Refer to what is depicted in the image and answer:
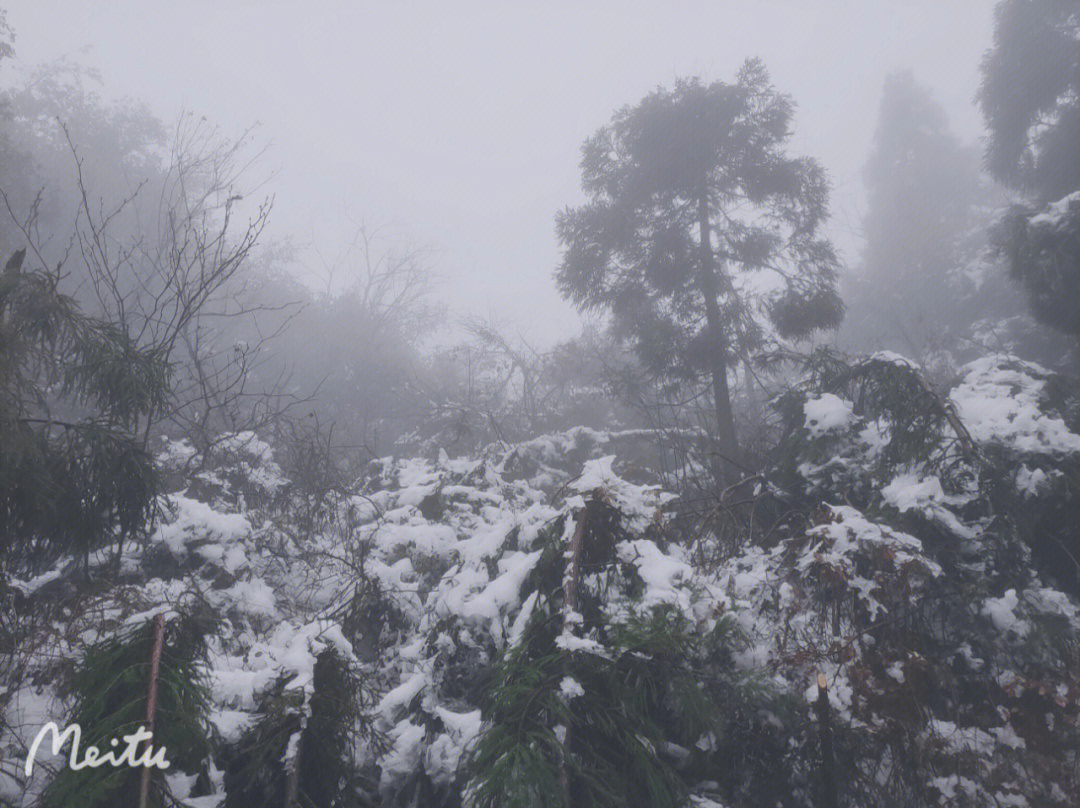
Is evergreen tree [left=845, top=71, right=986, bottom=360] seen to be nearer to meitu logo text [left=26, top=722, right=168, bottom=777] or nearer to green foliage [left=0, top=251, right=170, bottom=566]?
green foliage [left=0, top=251, right=170, bottom=566]

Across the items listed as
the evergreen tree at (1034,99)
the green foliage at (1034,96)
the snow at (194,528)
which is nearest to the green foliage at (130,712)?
the snow at (194,528)

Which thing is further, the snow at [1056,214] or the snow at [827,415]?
the snow at [1056,214]

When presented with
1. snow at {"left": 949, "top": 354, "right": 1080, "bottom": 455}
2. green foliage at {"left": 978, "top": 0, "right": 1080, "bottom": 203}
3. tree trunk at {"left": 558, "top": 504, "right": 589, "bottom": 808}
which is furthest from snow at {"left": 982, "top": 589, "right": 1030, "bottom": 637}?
green foliage at {"left": 978, "top": 0, "right": 1080, "bottom": 203}

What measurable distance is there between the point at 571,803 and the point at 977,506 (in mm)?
2938

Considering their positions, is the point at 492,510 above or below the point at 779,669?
above

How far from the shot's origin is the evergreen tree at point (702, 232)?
985 centimetres

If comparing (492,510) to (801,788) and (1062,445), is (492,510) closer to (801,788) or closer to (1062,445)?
(801,788)

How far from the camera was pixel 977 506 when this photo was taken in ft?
10.1

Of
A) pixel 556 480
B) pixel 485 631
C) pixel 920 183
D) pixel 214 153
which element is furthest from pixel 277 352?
pixel 920 183

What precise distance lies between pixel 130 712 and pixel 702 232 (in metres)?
10.7

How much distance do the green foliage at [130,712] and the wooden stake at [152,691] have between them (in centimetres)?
1

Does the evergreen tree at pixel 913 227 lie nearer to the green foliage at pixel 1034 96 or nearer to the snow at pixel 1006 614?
the green foliage at pixel 1034 96

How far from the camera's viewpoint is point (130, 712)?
1228 mm

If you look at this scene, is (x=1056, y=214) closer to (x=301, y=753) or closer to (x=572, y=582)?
(x=572, y=582)
